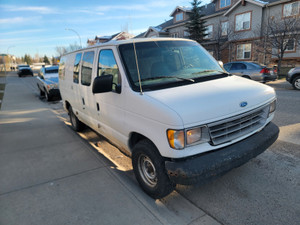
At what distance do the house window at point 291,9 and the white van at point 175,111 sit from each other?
20.8m

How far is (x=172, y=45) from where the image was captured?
368cm

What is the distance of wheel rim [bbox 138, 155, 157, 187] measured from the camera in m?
2.97

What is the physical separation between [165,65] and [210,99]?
1052mm

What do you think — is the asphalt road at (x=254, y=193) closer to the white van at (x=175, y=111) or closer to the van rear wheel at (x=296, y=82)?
the white van at (x=175, y=111)

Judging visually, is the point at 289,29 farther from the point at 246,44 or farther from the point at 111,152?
the point at 111,152

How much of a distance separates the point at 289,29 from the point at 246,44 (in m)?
7.08

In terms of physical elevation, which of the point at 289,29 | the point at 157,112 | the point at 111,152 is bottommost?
the point at 111,152

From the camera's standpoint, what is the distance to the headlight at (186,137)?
2361 millimetres

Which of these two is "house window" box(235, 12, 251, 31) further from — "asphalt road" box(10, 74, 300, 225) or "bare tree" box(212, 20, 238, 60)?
"asphalt road" box(10, 74, 300, 225)

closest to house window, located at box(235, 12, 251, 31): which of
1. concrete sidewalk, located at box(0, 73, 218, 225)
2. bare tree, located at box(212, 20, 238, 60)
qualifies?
bare tree, located at box(212, 20, 238, 60)

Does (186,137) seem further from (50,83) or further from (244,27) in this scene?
(244,27)

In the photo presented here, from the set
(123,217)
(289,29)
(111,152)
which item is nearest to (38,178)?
(111,152)

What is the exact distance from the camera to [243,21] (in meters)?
24.2

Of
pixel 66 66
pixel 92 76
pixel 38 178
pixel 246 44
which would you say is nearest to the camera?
pixel 38 178
